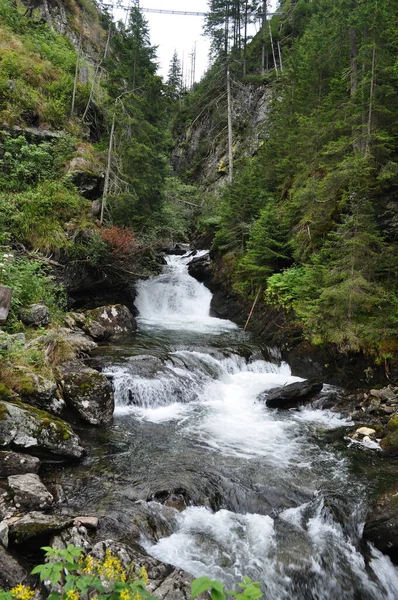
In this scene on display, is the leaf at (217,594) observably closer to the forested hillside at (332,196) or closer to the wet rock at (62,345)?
the wet rock at (62,345)

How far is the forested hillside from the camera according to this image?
34.7ft

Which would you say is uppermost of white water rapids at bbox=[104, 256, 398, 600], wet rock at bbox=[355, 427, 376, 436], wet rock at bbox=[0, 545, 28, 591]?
wet rock at bbox=[0, 545, 28, 591]

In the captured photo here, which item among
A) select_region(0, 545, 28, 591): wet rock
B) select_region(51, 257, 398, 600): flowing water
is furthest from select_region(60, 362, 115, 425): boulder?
select_region(0, 545, 28, 591): wet rock

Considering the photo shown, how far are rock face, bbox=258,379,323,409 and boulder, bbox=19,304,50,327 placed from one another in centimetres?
687

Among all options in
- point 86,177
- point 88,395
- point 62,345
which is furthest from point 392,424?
point 86,177

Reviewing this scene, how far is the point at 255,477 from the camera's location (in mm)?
6625

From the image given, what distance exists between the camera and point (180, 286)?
21.8m

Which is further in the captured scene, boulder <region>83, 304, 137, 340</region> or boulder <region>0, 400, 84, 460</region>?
boulder <region>83, 304, 137, 340</region>

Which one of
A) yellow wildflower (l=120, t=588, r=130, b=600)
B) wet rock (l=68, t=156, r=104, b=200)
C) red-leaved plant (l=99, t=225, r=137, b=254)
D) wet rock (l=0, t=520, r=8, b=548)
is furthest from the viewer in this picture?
wet rock (l=68, t=156, r=104, b=200)

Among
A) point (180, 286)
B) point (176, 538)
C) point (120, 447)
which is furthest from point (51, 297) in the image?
point (180, 286)

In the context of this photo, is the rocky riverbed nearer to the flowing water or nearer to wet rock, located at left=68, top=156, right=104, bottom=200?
the flowing water

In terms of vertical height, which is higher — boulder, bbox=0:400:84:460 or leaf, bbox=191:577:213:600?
leaf, bbox=191:577:213:600

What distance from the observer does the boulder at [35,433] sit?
569cm

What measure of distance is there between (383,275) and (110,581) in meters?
10.7
